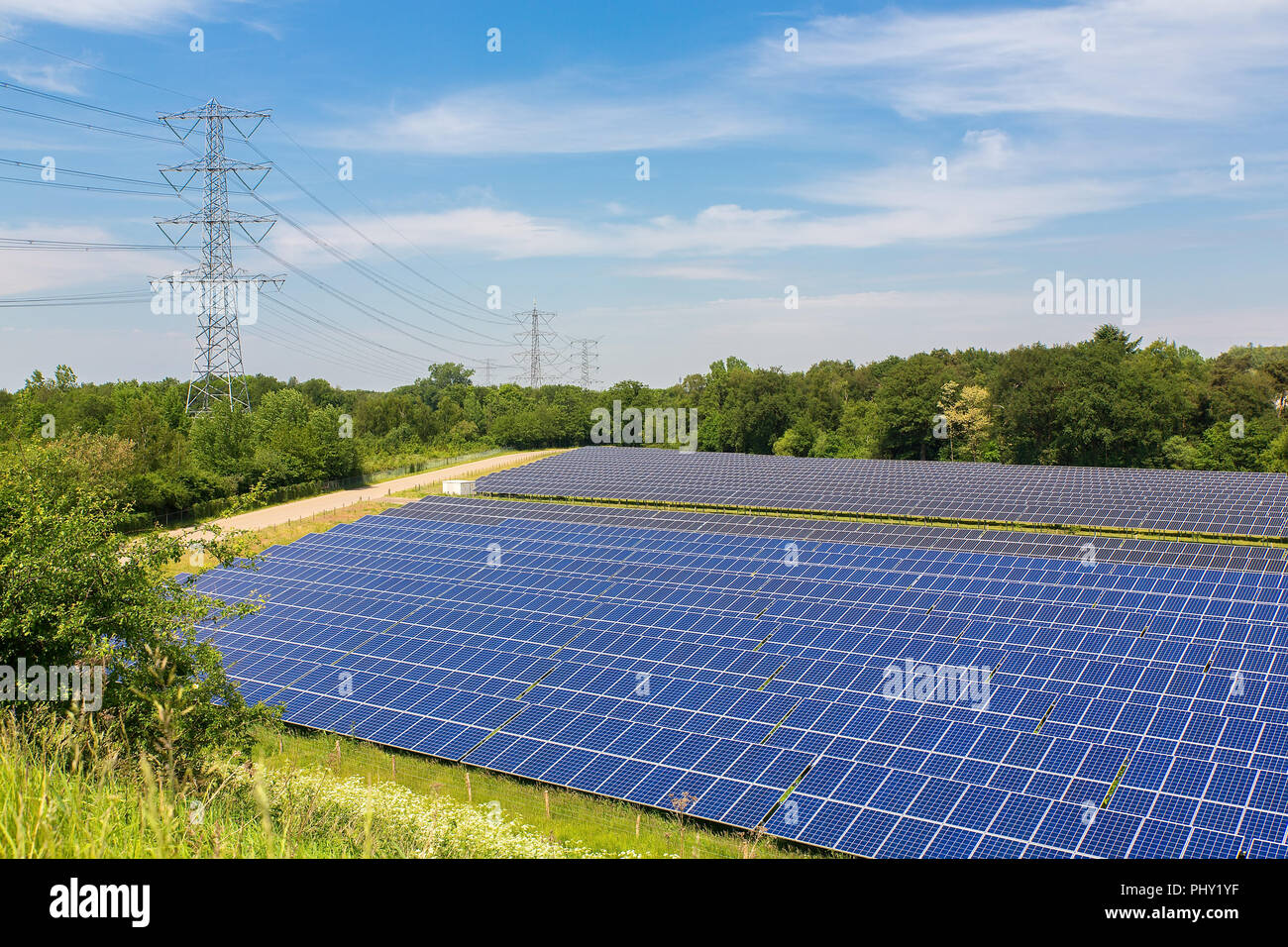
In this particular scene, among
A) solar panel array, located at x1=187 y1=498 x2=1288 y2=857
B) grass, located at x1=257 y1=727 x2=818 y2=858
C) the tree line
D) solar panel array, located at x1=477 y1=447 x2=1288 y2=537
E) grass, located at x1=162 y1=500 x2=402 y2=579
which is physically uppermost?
the tree line

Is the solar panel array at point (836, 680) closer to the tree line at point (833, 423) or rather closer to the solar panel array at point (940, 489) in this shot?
the solar panel array at point (940, 489)

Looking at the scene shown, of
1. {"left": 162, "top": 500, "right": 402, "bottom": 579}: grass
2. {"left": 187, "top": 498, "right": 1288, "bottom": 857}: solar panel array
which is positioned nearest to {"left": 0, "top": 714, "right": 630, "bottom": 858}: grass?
{"left": 187, "top": 498, "right": 1288, "bottom": 857}: solar panel array

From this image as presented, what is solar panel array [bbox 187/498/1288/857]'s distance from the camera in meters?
18.1

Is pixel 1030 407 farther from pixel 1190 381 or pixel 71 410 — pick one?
pixel 71 410

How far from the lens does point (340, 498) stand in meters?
70.2

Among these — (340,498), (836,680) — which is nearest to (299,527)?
(340,498)

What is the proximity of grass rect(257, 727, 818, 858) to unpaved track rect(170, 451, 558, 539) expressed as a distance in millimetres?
28644

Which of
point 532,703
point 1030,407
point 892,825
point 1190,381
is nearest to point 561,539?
point 532,703

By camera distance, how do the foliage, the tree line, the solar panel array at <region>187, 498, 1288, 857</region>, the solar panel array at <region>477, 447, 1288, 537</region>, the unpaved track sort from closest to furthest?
the foliage < the solar panel array at <region>187, 498, 1288, 857</region> < the solar panel array at <region>477, 447, 1288, 537</region> < the unpaved track < the tree line

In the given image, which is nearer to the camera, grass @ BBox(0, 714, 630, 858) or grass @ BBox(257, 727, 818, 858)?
grass @ BBox(0, 714, 630, 858)

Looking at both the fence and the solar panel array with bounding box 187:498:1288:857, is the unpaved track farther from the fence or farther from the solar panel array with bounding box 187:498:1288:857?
the solar panel array with bounding box 187:498:1288:857
